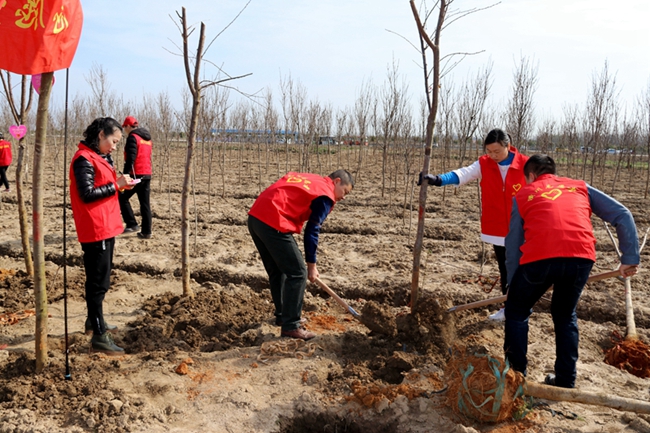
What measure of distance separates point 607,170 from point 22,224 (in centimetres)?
2399

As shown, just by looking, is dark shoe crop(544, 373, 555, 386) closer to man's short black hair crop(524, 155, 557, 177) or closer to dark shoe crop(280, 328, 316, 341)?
man's short black hair crop(524, 155, 557, 177)

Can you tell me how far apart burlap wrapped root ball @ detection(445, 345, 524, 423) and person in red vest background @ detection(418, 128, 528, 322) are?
1487mm

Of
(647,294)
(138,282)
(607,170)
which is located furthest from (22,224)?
(607,170)

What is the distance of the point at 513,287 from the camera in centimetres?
289

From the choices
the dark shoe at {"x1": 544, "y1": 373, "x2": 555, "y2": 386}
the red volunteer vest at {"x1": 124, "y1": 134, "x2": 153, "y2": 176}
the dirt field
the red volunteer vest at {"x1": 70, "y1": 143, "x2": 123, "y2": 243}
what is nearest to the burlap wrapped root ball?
the dirt field

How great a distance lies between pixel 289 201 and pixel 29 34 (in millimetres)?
1901

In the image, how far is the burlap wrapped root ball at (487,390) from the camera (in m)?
2.57

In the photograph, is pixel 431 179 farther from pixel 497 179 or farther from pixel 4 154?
pixel 4 154

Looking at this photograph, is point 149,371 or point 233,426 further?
point 149,371

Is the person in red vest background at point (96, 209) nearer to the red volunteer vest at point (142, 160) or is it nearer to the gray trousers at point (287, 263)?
the gray trousers at point (287, 263)

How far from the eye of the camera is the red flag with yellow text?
8.62 ft

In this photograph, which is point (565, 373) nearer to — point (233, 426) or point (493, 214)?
point (493, 214)

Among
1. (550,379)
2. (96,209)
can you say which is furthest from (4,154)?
(550,379)

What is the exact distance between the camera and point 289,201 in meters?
3.52
